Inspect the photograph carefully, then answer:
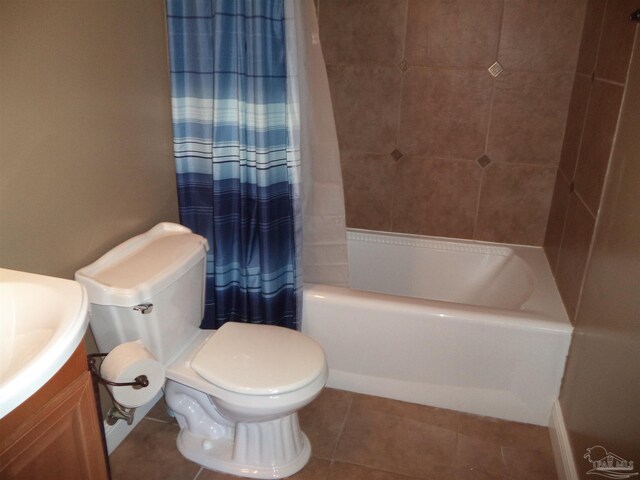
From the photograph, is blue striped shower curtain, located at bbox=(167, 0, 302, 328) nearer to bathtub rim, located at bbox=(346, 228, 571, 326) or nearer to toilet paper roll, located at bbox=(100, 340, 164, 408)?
toilet paper roll, located at bbox=(100, 340, 164, 408)

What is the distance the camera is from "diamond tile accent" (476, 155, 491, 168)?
2537 millimetres

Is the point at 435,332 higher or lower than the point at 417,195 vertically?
lower

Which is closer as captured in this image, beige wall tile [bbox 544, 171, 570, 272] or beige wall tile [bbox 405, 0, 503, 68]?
beige wall tile [bbox 544, 171, 570, 272]

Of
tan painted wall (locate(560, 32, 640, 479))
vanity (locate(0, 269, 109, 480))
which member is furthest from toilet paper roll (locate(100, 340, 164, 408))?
tan painted wall (locate(560, 32, 640, 479))

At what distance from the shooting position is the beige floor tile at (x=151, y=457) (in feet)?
5.92

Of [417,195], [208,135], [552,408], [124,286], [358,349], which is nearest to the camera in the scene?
[124,286]

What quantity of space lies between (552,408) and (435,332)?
1.73 ft

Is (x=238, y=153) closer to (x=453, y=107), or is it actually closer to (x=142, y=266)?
(x=142, y=266)

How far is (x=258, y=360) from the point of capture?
1651mm

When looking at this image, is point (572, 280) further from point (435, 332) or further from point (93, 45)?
point (93, 45)

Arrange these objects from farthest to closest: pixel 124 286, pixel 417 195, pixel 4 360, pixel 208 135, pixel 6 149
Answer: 1. pixel 417 195
2. pixel 208 135
3. pixel 124 286
4. pixel 6 149
5. pixel 4 360

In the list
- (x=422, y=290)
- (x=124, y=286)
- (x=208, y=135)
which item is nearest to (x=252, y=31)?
(x=208, y=135)

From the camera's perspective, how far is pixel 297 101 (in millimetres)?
1762

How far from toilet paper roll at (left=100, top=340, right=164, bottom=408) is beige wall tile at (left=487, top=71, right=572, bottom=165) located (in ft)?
6.01
